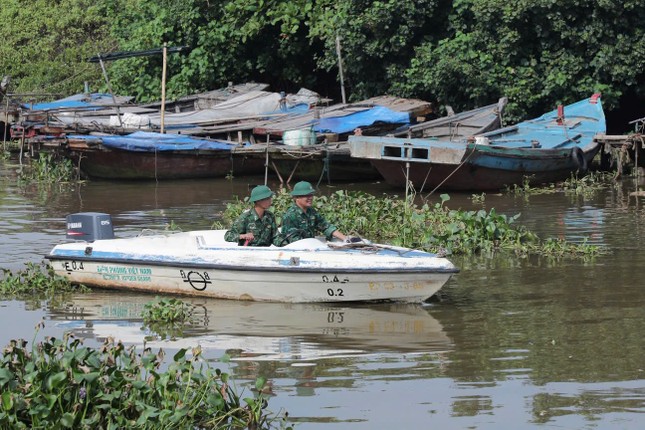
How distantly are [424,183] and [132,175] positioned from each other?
246 inches

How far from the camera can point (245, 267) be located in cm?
1143

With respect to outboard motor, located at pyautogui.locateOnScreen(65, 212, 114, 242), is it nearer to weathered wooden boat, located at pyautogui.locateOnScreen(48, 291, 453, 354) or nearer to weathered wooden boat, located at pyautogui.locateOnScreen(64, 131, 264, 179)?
weathered wooden boat, located at pyautogui.locateOnScreen(48, 291, 453, 354)

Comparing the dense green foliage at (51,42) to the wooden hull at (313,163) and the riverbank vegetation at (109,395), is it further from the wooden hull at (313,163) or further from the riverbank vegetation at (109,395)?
the riverbank vegetation at (109,395)

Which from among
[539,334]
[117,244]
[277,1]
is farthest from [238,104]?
[539,334]

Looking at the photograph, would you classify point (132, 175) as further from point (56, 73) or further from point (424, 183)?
point (56, 73)

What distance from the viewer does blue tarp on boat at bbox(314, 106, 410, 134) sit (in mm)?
23031

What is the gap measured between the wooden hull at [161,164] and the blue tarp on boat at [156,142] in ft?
0.45

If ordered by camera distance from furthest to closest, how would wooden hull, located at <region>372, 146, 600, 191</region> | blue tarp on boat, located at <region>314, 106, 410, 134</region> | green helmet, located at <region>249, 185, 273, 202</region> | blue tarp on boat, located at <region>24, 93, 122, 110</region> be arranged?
blue tarp on boat, located at <region>24, 93, 122, 110</region> < blue tarp on boat, located at <region>314, 106, 410, 134</region> < wooden hull, located at <region>372, 146, 600, 191</region> < green helmet, located at <region>249, 185, 273, 202</region>

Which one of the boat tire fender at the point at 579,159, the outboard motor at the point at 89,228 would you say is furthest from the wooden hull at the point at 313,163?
the outboard motor at the point at 89,228

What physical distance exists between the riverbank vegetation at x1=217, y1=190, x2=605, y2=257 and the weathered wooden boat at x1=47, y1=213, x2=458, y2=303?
1.81 meters

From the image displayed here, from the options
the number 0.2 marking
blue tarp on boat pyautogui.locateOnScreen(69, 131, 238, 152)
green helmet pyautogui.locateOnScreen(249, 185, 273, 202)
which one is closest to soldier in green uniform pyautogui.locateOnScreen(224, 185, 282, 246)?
green helmet pyautogui.locateOnScreen(249, 185, 273, 202)

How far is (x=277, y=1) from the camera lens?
27.5 metres

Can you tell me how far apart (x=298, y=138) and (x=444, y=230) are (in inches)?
313

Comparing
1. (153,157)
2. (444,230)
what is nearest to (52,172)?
(153,157)
